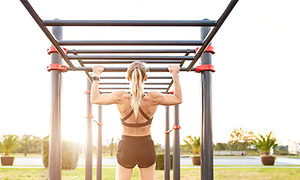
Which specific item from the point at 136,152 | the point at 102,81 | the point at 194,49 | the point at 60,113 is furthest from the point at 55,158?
the point at 102,81

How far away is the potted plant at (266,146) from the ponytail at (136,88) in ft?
50.6

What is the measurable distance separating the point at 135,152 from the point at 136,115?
36 cm

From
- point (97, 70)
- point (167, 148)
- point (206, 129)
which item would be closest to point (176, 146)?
point (167, 148)

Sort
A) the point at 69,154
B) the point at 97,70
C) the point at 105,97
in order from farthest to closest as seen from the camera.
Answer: the point at 69,154, the point at 97,70, the point at 105,97

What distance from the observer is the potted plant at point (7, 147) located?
15.8 m

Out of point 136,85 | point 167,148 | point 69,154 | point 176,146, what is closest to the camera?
point 136,85

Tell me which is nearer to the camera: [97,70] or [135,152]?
[135,152]

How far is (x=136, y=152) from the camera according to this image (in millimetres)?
2834

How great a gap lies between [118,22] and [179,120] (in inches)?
124

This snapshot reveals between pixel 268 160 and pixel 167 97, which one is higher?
pixel 167 97

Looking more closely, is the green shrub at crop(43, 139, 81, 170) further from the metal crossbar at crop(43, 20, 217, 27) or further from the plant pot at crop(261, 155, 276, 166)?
the plant pot at crop(261, 155, 276, 166)

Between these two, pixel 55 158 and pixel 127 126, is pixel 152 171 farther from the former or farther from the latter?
pixel 55 158

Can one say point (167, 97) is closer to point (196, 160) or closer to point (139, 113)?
point (139, 113)

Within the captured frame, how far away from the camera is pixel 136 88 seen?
8.80 feet
